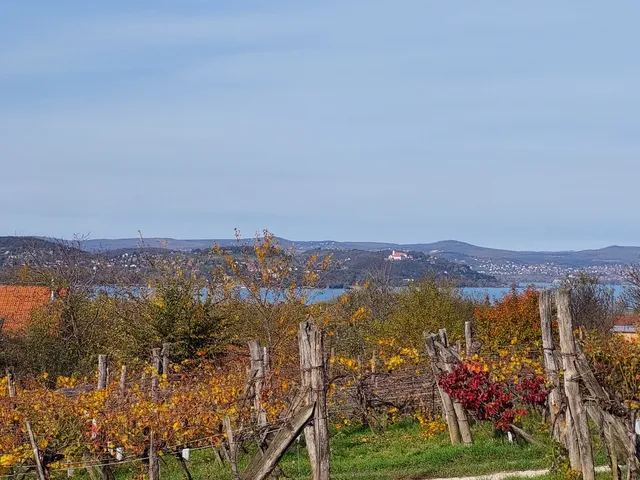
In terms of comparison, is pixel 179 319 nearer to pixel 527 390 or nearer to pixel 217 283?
pixel 217 283

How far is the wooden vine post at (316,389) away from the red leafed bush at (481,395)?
22.9ft

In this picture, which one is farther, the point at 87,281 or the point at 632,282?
the point at 632,282

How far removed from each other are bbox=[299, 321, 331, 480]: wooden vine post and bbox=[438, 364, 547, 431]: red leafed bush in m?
6.97

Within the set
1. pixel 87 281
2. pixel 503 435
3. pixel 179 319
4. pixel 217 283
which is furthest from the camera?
pixel 87 281

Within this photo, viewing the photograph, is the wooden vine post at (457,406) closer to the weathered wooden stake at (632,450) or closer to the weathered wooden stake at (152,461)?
the weathered wooden stake at (632,450)

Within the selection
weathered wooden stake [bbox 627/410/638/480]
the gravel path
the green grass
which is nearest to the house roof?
the green grass

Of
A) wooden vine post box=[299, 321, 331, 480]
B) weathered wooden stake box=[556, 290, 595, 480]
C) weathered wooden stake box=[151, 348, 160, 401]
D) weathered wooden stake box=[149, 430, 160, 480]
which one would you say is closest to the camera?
wooden vine post box=[299, 321, 331, 480]

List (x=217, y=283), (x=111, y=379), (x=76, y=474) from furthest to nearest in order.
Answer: (x=217, y=283) < (x=111, y=379) < (x=76, y=474)

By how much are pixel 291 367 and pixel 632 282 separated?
1250 inches

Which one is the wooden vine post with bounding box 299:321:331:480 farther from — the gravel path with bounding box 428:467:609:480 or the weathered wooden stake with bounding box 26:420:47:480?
the gravel path with bounding box 428:467:609:480

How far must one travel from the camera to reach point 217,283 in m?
25.2

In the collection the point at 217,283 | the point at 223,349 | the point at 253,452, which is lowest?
the point at 253,452

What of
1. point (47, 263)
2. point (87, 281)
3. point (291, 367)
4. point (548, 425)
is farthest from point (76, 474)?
point (47, 263)

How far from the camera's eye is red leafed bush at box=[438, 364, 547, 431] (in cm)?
1508
